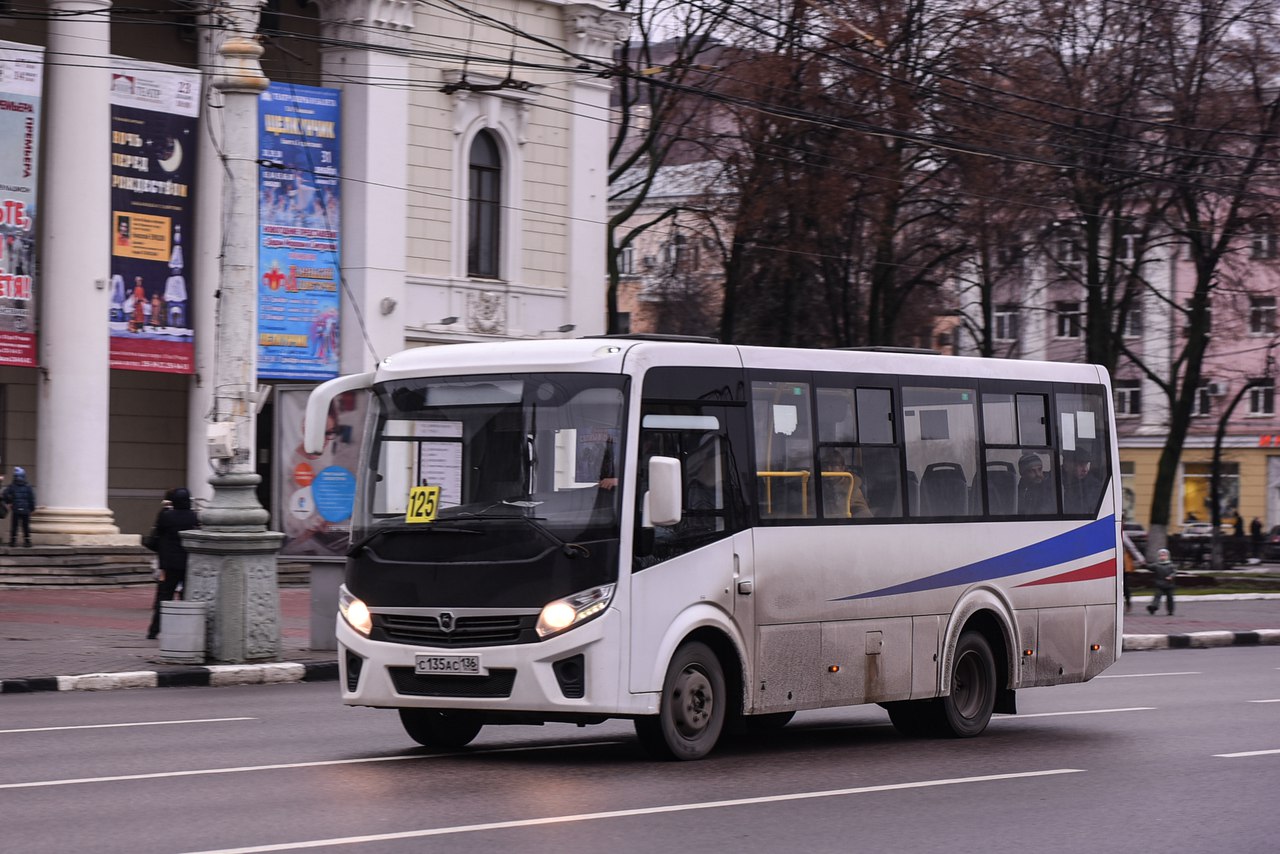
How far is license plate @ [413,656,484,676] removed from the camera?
11.3 meters

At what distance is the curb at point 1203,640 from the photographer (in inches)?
1079

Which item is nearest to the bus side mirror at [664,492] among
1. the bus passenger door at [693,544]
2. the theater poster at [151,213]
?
the bus passenger door at [693,544]

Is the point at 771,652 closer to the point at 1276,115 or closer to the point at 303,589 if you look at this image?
the point at 303,589

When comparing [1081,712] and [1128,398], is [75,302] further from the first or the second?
[1128,398]

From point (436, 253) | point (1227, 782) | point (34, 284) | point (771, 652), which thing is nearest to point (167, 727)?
point (771, 652)

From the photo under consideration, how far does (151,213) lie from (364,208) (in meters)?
3.77

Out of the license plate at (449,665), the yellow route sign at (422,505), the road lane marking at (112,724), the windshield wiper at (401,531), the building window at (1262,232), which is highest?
the building window at (1262,232)

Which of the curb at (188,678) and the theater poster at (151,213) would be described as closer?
the curb at (188,678)

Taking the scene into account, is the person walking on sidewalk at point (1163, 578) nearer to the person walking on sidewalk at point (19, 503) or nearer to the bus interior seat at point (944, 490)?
the person walking on sidewalk at point (19, 503)

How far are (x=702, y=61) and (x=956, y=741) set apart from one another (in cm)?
3548

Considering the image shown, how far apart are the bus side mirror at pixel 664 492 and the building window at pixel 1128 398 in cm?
6511

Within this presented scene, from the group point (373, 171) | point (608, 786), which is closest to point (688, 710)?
point (608, 786)

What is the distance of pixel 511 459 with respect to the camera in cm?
1159

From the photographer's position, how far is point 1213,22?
4000 cm
